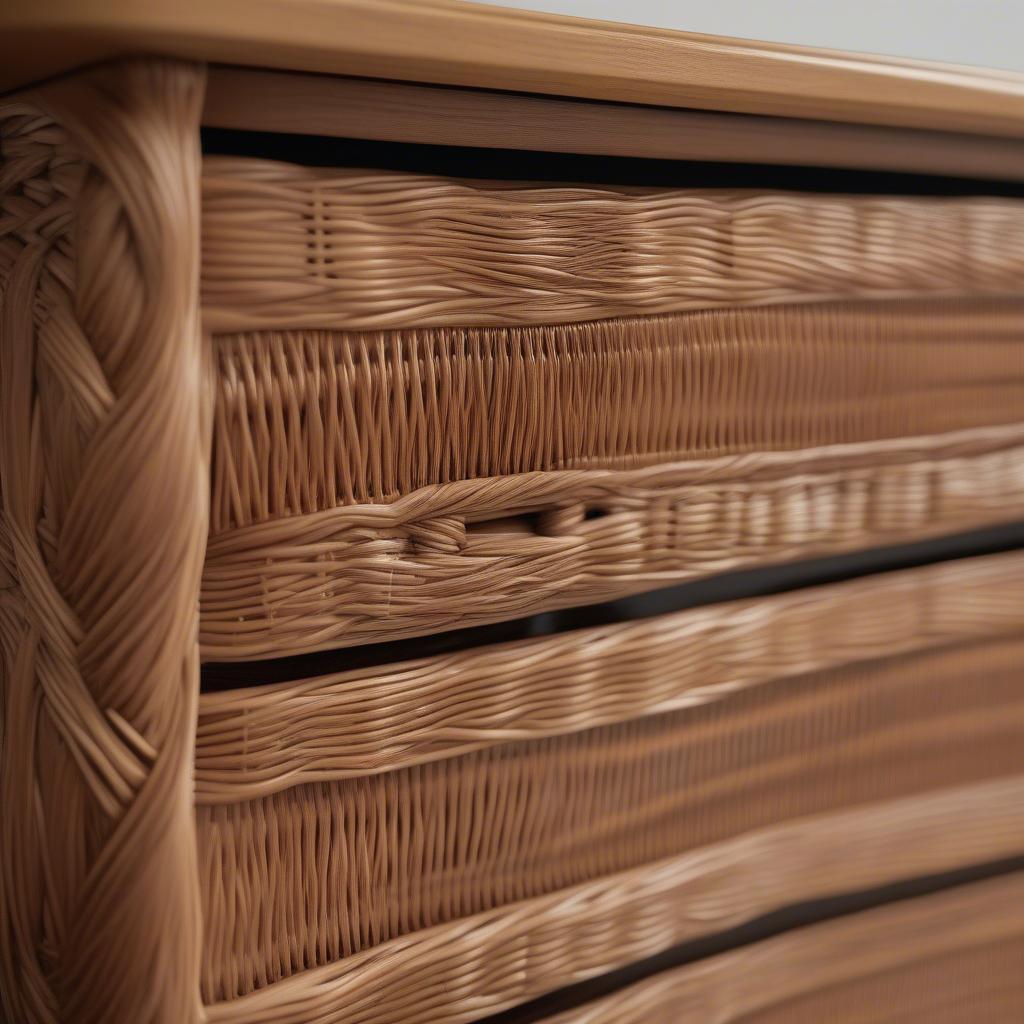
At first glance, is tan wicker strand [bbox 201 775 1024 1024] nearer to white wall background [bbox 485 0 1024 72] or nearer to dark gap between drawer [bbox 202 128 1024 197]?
dark gap between drawer [bbox 202 128 1024 197]

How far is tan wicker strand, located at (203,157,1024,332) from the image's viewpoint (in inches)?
15.3

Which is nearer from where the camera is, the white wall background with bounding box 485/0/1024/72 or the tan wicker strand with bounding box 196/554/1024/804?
the tan wicker strand with bounding box 196/554/1024/804

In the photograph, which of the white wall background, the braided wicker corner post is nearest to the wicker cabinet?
the braided wicker corner post

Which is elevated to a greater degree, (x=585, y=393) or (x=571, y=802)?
(x=585, y=393)

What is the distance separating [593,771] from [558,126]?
0.29 m

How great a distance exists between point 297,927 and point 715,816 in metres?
0.23

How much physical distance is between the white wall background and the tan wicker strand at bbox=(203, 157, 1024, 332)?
0.26 m

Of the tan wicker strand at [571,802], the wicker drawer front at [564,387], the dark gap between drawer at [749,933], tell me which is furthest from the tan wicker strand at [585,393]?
the dark gap between drawer at [749,933]

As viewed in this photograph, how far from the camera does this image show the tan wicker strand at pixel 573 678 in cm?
42

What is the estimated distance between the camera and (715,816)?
0.55 m

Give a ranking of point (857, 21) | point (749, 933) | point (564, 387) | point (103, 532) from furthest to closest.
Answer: point (857, 21), point (749, 933), point (564, 387), point (103, 532)

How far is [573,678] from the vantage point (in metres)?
0.49

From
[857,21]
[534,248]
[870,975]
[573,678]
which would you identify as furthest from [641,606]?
[857,21]

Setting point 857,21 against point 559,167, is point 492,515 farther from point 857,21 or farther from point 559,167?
point 857,21
